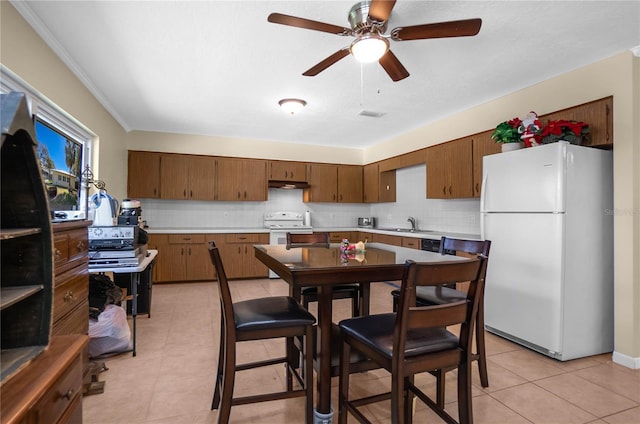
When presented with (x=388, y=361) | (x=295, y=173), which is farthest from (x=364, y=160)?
(x=388, y=361)

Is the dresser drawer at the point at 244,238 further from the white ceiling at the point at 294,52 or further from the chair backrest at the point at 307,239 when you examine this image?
the chair backrest at the point at 307,239

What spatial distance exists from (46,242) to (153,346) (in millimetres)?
2371

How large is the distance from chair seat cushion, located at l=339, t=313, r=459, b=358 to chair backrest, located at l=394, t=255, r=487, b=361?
0.25ft

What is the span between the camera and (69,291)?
1746mm

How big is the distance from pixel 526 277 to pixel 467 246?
30.5 inches

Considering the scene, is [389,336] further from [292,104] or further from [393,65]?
[292,104]

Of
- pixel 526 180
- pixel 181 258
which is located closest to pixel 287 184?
pixel 181 258

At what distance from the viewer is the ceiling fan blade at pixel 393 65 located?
91.9 inches

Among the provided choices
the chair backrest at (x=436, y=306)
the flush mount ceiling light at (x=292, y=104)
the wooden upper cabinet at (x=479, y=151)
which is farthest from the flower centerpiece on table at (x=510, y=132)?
the chair backrest at (x=436, y=306)

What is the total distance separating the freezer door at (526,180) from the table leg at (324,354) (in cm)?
207

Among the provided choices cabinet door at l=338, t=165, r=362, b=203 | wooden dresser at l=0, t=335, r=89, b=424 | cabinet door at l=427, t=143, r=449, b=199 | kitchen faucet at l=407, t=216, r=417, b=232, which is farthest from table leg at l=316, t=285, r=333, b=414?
cabinet door at l=338, t=165, r=362, b=203

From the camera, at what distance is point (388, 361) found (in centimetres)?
142

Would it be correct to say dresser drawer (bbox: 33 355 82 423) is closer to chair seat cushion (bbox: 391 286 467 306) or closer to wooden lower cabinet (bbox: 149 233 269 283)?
chair seat cushion (bbox: 391 286 467 306)

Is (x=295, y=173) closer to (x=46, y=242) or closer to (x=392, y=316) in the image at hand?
(x=392, y=316)
